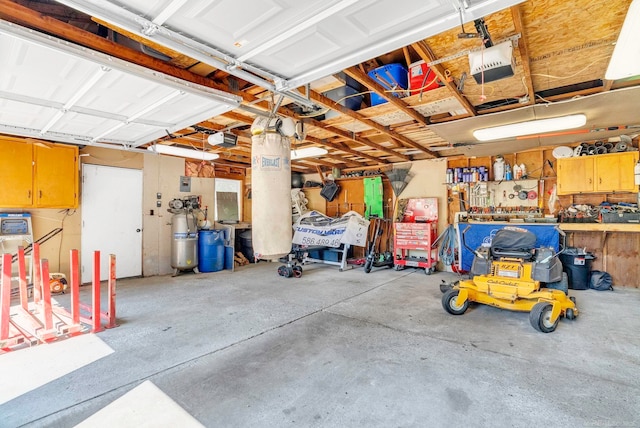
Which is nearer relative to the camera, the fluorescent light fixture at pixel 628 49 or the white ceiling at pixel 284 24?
the white ceiling at pixel 284 24

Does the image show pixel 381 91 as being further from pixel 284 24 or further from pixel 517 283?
pixel 517 283

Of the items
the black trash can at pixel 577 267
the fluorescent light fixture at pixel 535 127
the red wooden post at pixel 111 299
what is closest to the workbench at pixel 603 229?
the black trash can at pixel 577 267

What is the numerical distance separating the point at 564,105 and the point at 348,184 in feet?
18.0

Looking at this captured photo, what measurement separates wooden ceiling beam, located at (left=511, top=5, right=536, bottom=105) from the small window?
683 centimetres

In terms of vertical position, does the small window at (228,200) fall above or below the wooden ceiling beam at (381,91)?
below

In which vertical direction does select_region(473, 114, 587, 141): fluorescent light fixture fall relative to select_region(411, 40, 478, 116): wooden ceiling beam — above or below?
below

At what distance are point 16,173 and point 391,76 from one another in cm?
562

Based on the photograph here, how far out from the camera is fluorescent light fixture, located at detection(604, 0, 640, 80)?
5.87ft

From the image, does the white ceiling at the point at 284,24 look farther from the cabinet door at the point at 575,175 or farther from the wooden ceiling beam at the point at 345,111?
the cabinet door at the point at 575,175

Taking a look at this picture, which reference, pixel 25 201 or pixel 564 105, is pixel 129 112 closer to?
pixel 25 201

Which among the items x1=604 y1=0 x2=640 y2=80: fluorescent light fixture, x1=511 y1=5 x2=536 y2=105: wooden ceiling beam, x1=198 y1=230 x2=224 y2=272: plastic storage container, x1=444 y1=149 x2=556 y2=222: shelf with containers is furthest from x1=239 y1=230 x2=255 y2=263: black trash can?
x1=604 y1=0 x2=640 y2=80: fluorescent light fixture

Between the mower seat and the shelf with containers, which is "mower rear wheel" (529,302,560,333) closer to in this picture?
the mower seat

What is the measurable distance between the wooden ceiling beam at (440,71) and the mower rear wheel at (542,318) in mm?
2380

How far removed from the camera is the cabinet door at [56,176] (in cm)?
482
